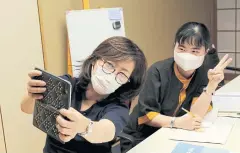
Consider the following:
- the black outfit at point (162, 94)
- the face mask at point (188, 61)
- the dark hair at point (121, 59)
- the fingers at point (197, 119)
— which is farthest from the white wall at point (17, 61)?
the fingers at point (197, 119)

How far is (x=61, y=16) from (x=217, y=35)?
2.42 meters

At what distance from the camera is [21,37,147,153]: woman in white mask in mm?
1214

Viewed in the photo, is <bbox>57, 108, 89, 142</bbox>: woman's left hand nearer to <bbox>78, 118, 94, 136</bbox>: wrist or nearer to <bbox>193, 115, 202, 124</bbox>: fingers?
<bbox>78, 118, 94, 136</bbox>: wrist

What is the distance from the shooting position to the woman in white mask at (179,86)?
1603mm

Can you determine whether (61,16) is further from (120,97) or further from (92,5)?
(120,97)

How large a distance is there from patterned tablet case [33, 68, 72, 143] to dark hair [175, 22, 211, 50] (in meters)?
0.81

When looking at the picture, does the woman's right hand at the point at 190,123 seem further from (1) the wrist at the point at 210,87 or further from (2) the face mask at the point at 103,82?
(2) the face mask at the point at 103,82

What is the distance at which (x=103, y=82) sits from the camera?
1239 millimetres

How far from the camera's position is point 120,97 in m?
1.31

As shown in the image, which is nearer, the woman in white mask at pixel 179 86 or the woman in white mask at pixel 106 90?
the woman in white mask at pixel 106 90

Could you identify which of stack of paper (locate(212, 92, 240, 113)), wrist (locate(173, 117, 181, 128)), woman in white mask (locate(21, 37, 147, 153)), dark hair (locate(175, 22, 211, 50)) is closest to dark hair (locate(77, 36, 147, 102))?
woman in white mask (locate(21, 37, 147, 153))

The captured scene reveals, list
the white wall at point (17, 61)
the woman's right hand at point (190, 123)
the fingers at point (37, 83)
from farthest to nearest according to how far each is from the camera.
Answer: the white wall at point (17, 61) → the woman's right hand at point (190, 123) → the fingers at point (37, 83)

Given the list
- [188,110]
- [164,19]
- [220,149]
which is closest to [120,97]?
[220,149]

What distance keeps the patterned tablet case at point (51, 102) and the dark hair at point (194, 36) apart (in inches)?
31.8
